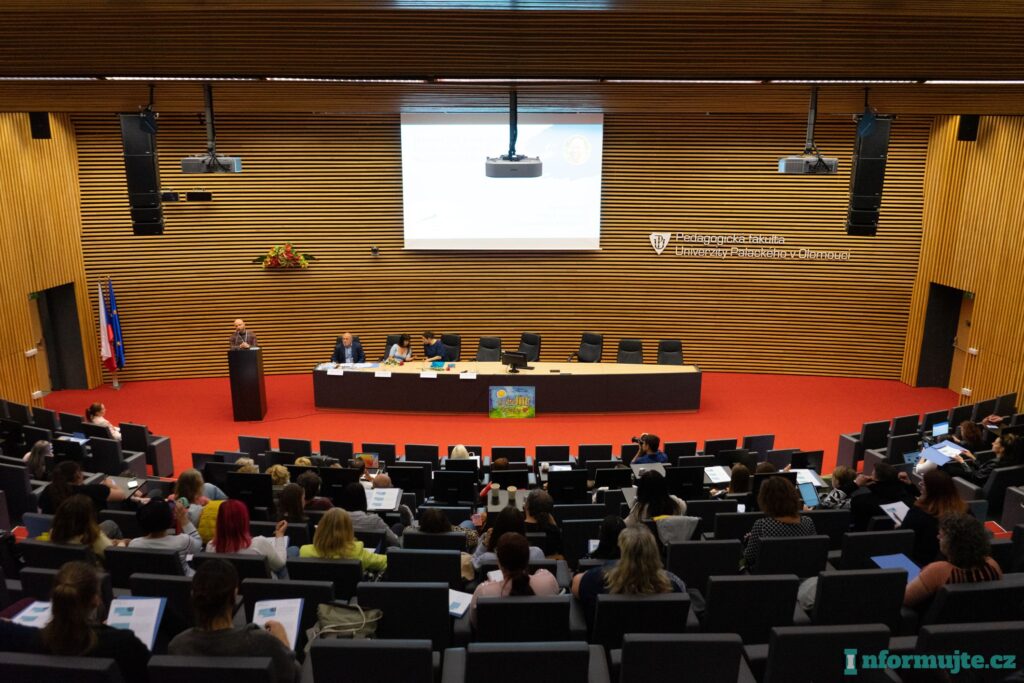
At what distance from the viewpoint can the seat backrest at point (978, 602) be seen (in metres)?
3.75

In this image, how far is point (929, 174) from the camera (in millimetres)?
12742

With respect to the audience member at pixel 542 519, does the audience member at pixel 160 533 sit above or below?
above

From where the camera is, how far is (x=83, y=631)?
2996 mm

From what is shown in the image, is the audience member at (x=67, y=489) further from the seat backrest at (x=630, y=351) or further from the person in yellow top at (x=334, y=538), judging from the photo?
the seat backrest at (x=630, y=351)

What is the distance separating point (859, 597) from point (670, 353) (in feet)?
27.9

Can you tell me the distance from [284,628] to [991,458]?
23.2ft

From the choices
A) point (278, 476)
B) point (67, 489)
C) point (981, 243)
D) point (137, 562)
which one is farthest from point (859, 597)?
point (981, 243)

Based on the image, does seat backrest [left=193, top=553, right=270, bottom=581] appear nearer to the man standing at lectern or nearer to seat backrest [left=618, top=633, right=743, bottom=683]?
seat backrest [left=618, top=633, right=743, bottom=683]

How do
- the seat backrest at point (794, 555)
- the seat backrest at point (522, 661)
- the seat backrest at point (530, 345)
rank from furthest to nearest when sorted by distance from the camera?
the seat backrest at point (530, 345), the seat backrest at point (794, 555), the seat backrest at point (522, 661)

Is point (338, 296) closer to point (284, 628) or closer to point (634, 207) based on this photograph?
point (634, 207)

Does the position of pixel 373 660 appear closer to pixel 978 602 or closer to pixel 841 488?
pixel 978 602

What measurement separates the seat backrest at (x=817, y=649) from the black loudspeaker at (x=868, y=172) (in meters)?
6.87

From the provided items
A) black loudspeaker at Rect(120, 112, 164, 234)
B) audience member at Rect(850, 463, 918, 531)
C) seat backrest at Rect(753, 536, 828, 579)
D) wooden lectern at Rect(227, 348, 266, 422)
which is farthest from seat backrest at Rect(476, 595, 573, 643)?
wooden lectern at Rect(227, 348, 266, 422)

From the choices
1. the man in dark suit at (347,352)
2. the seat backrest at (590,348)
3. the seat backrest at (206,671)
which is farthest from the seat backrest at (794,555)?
the man in dark suit at (347,352)
